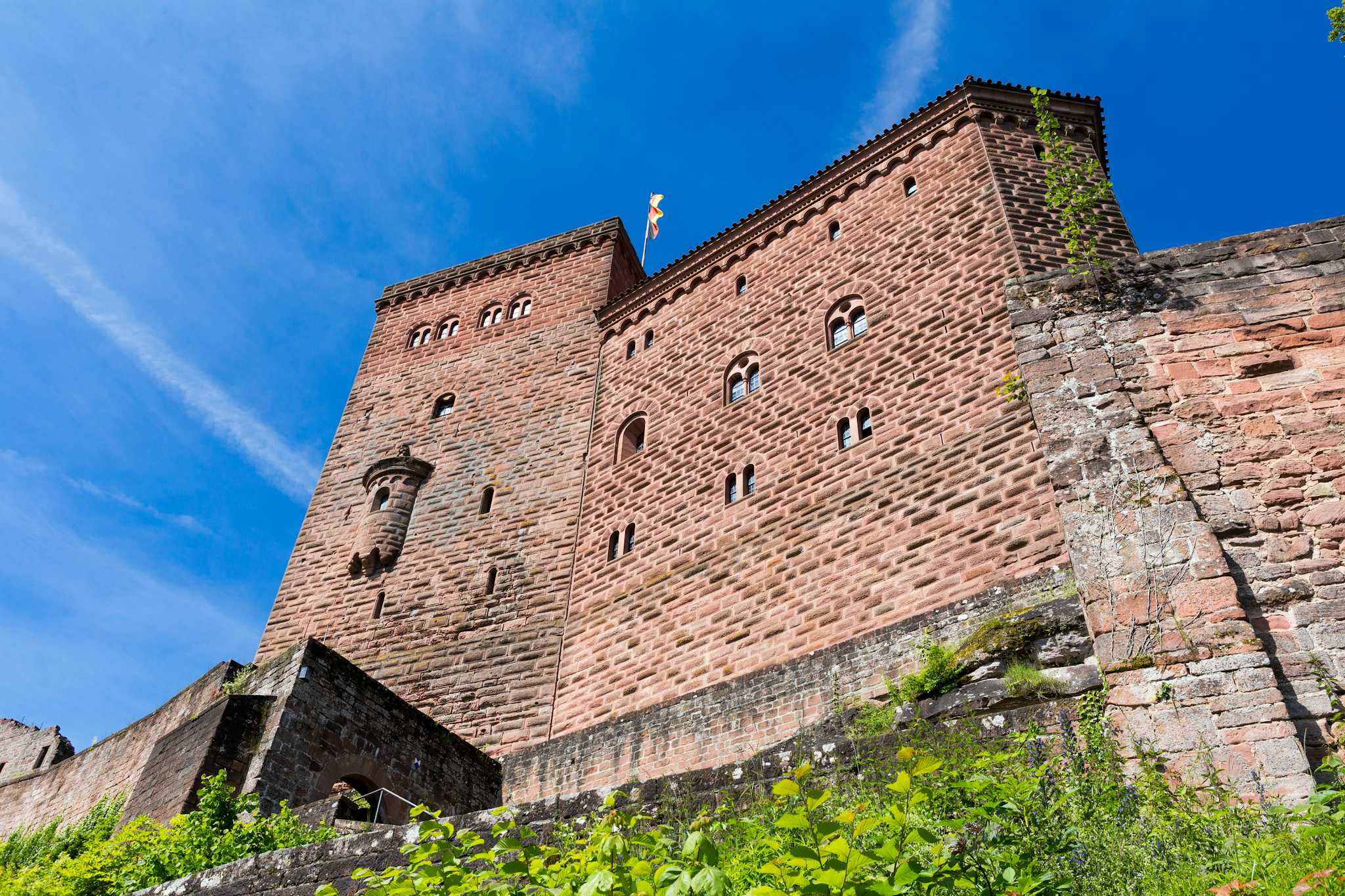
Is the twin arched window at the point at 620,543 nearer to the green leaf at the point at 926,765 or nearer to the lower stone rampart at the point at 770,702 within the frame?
the lower stone rampart at the point at 770,702

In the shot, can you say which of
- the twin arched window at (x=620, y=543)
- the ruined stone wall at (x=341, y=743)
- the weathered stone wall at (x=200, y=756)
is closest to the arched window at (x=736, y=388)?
the twin arched window at (x=620, y=543)

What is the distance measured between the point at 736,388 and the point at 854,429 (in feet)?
9.36

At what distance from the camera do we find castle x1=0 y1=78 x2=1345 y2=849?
507cm

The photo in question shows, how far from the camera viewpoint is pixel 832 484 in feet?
42.2

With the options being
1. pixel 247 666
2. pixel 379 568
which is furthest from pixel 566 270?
pixel 247 666

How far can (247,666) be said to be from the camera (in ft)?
45.4

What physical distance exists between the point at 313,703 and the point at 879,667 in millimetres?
5756

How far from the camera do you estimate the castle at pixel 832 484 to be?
507cm

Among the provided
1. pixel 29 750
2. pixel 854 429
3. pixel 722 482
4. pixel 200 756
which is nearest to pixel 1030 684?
pixel 854 429

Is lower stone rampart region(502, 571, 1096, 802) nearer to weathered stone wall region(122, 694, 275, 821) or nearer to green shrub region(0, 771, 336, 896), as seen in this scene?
green shrub region(0, 771, 336, 896)

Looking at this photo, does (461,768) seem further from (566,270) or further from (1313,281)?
(566,270)

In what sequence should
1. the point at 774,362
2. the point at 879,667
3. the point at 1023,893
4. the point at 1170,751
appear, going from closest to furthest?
→ 1. the point at 1023,893
2. the point at 1170,751
3. the point at 879,667
4. the point at 774,362

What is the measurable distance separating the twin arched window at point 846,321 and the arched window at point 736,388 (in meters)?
1.55

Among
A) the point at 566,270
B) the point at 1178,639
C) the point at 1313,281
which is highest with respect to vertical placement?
the point at 566,270
